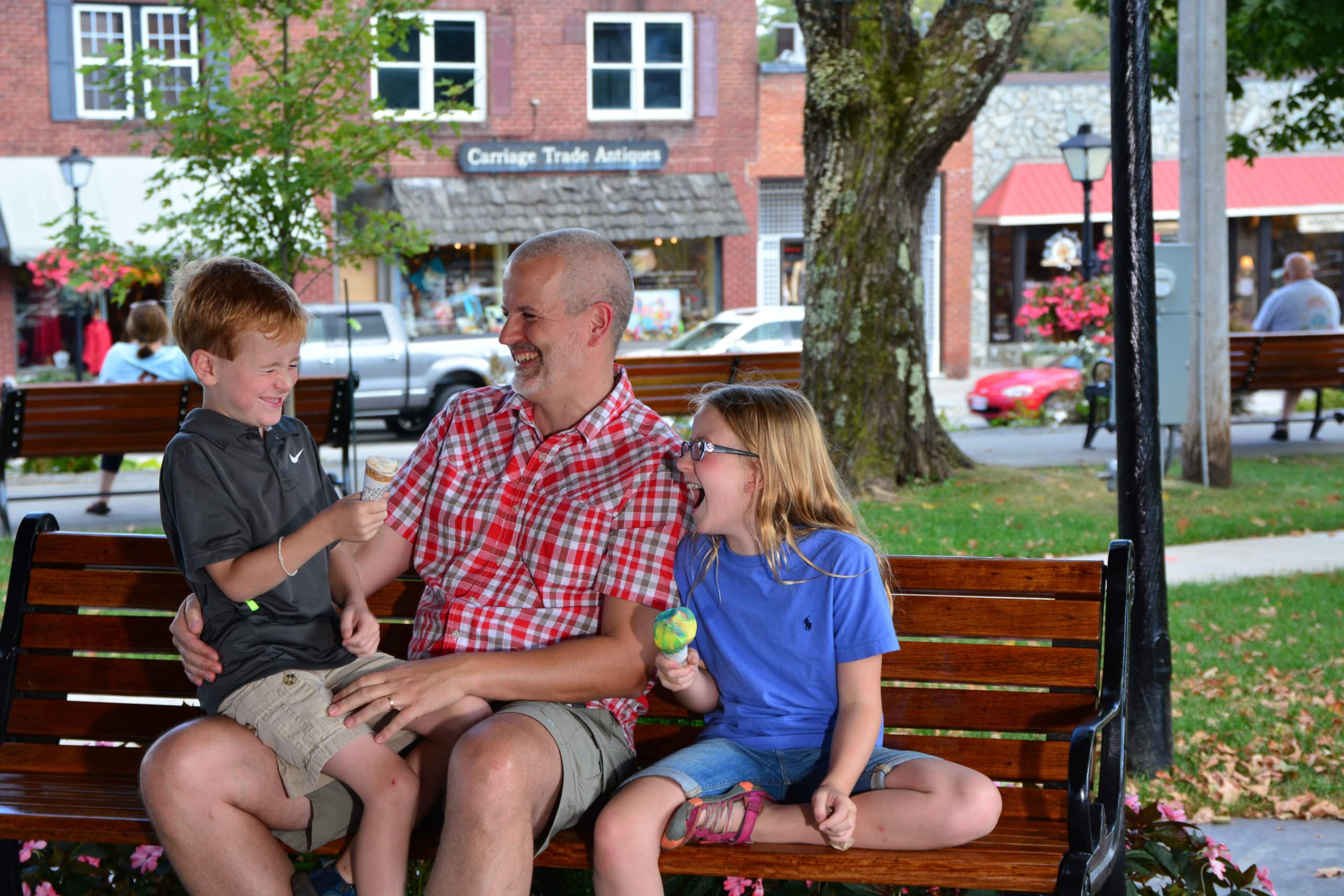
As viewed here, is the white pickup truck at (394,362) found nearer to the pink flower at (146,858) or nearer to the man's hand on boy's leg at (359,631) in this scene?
the pink flower at (146,858)

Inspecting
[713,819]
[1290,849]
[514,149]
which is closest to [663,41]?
[514,149]

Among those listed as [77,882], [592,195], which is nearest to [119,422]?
[77,882]

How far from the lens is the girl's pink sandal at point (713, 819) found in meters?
2.81

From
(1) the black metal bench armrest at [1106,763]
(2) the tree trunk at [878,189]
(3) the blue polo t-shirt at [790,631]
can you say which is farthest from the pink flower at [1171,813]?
(2) the tree trunk at [878,189]

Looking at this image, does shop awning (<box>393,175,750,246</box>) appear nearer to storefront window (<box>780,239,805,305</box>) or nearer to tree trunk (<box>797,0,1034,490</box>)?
storefront window (<box>780,239,805,305</box>)

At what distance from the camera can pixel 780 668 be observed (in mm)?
3031

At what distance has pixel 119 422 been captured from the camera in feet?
32.4

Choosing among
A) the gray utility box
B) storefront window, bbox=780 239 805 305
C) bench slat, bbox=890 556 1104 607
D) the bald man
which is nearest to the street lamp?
the bald man

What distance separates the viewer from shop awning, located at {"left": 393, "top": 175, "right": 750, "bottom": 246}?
79.7ft

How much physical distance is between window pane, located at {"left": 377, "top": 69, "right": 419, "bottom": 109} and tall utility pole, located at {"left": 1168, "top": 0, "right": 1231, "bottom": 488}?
16711 millimetres

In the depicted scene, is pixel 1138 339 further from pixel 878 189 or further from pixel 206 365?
pixel 878 189

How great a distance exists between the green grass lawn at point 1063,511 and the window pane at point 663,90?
16142 millimetres

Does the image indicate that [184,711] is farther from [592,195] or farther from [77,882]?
[592,195]

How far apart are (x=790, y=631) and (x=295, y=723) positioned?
104cm
